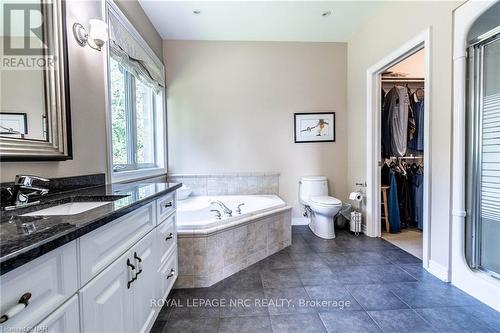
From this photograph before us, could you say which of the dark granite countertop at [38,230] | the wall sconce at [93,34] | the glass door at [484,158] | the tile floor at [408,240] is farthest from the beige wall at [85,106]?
the tile floor at [408,240]

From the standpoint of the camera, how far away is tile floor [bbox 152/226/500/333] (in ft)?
4.83

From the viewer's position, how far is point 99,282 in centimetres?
83

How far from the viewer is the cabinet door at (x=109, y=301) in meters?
0.77

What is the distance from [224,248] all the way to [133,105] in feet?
5.82

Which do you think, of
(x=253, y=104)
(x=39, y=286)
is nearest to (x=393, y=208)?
(x=253, y=104)

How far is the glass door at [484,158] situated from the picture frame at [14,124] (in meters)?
2.77

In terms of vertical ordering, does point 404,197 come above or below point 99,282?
below

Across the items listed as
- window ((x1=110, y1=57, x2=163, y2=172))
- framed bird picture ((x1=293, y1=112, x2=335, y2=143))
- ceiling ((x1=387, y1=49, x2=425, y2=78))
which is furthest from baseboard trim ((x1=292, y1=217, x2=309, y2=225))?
ceiling ((x1=387, y1=49, x2=425, y2=78))

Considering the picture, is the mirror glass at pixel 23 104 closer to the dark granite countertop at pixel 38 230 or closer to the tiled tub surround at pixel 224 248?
the dark granite countertop at pixel 38 230

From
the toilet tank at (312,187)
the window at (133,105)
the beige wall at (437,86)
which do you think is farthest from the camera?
the toilet tank at (312,187)

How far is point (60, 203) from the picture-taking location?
3.81 ft

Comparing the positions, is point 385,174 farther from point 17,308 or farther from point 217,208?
point 17,308

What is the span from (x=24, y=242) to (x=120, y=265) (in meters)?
0.47

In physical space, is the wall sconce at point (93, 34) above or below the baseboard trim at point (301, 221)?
above
